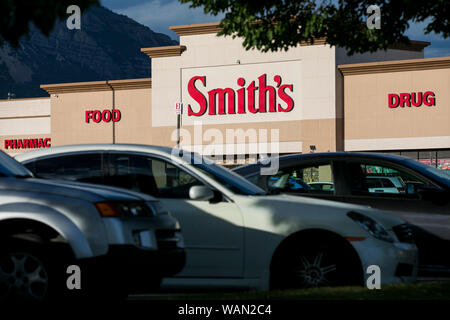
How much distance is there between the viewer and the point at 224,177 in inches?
290

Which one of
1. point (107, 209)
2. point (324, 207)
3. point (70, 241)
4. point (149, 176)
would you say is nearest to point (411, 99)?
point (324, 207)

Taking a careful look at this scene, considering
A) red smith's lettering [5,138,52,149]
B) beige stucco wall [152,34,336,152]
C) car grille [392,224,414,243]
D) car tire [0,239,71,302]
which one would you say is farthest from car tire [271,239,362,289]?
red smith's lettering [5,138,52,149]

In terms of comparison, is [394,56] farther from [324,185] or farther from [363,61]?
[324,185]

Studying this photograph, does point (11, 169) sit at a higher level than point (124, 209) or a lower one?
higher

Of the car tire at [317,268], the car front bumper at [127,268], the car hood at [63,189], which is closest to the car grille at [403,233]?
the car tire at [317,268]

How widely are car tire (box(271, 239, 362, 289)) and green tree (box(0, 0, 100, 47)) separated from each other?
329cm

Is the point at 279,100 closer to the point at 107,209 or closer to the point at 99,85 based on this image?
the point at 99,85

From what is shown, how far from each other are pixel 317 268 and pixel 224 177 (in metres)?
1.35

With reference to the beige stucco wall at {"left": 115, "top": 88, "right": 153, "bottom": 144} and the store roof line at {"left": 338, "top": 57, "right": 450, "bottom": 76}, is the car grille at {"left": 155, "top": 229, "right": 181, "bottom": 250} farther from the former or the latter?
the beige stucco wall at {"left": 115, "top": 88, "right": 153, "bottom": 144}

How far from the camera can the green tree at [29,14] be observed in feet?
14.1

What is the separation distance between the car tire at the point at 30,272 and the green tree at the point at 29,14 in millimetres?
1624

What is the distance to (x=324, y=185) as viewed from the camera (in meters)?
8.51

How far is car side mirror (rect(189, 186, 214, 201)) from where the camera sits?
6.65 metres
